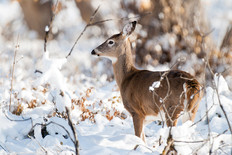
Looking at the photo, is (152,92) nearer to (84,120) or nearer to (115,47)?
(115,47)

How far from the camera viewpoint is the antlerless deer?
3.80 meters

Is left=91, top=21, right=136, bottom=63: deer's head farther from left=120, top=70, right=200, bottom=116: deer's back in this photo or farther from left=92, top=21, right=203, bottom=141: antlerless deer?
left=120, top=70, right=200, bottom=116: deer's back

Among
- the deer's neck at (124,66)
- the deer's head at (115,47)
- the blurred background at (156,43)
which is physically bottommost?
the blurred background at (156,43)

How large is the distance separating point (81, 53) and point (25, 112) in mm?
5730

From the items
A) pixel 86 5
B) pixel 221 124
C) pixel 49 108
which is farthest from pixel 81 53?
pixel 221 124

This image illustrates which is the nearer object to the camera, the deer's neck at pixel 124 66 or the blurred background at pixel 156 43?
the deer's neck at pixel 124 66

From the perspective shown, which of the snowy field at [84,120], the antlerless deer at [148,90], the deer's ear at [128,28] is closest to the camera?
the snowy field at [84,120]

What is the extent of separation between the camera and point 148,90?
4191 millimetres

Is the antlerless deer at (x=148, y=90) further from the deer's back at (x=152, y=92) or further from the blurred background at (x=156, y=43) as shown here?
the blurred background at (x=156, y=43)

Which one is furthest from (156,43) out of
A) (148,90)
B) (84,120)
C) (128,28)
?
(148,90)

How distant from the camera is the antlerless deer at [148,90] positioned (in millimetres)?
3805

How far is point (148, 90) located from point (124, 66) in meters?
0.97

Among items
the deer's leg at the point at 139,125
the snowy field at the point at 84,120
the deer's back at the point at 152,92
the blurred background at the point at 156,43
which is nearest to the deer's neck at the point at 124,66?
the deer's back at the point at 152,92

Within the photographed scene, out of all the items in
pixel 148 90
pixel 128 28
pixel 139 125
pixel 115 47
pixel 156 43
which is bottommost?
pixel 156 43
